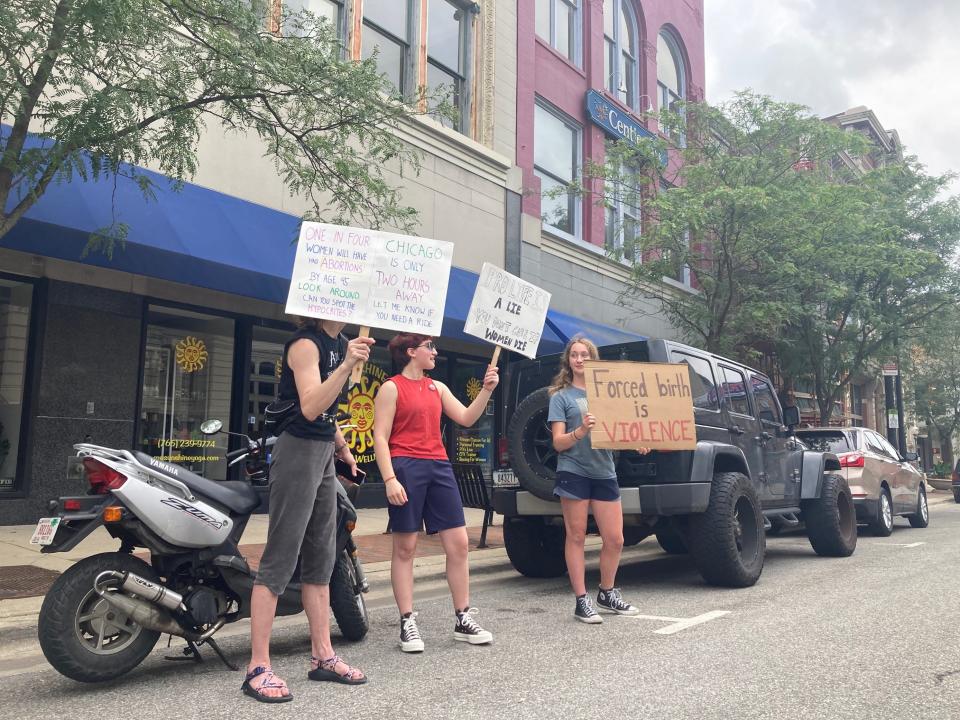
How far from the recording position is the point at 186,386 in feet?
38.5

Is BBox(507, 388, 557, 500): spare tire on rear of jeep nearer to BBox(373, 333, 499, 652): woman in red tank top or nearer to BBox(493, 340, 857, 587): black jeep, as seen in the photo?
BBox(493, 340, 857, 587): black jeep

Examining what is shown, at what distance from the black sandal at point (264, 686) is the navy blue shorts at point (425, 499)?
114cm

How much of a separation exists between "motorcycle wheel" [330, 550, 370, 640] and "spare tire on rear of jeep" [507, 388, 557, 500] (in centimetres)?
216

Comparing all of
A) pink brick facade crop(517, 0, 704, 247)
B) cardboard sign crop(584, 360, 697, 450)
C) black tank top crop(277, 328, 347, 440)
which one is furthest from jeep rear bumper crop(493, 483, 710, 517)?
pink brick facade crop(517, 0, 704, 247)

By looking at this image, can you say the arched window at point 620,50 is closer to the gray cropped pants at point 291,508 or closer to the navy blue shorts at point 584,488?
the navy blue shorts at point 584,488

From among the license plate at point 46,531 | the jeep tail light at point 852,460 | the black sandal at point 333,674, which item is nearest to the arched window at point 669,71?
the jeep tail light at point 852,460

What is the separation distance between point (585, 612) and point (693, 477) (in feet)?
5.19

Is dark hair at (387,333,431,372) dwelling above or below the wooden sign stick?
above

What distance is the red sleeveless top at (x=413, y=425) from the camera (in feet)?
16.2

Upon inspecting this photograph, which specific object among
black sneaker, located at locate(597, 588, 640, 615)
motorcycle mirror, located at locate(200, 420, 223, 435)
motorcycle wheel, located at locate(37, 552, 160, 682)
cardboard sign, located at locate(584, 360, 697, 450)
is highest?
cardboard sign, located at locate(584, 360, 697, 450)

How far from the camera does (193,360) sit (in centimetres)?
1185

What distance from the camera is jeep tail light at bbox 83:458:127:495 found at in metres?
4.11

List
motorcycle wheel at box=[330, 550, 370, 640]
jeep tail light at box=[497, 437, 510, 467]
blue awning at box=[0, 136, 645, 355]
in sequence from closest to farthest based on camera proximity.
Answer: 1. motorcycle wheel at box=[330, 550, 370, 640]
2. jeep tail light at box=[497, 437, 510, 467]
3. blue awning at box=[0, 136, 645, 355]

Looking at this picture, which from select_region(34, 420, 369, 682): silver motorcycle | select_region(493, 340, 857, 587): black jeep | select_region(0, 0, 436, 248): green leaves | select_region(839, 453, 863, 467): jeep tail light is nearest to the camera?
select_region(34, 420, 369, 682): silver motorcycle
